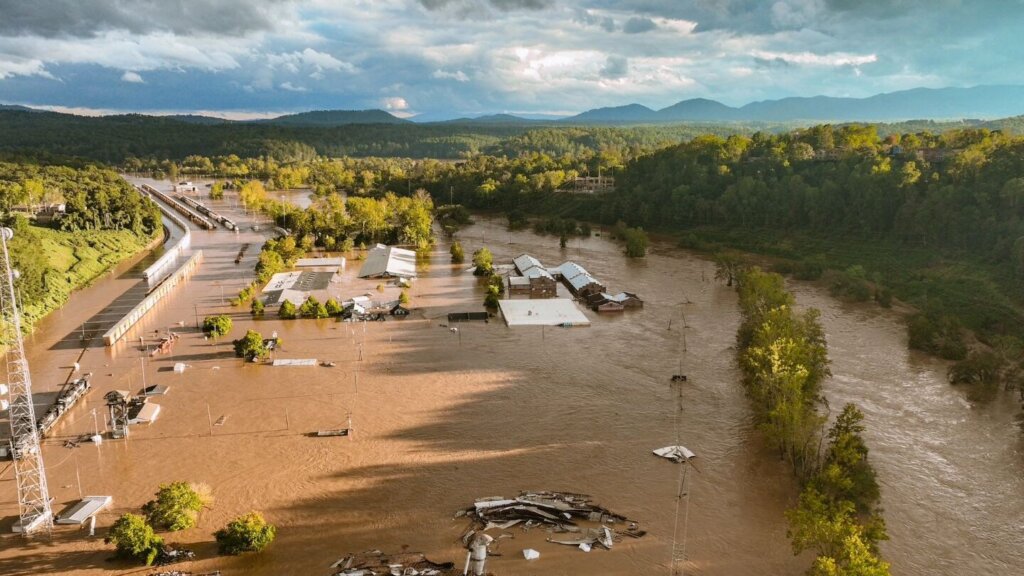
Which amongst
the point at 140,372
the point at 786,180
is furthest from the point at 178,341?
the point at 786,180

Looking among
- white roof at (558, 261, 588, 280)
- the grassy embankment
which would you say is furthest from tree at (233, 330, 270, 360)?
white roof at (558, 261, 588, 280)

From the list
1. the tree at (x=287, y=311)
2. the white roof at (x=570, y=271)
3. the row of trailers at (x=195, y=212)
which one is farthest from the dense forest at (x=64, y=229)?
the white roof at (x=570, y=271)

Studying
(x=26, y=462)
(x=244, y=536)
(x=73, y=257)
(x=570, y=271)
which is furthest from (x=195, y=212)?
(x=244, y=536)

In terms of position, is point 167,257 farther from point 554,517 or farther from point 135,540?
point 554,517

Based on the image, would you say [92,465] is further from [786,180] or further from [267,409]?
[786,180]

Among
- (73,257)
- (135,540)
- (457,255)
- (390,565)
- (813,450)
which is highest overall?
(73,257)

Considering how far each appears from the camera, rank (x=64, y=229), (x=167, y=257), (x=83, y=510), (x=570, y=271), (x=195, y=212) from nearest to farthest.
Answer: (x=83, y=510)
(x=570, y=271)
(x=167, y=257)
(x=64, y=229)
(x=195, y=212)

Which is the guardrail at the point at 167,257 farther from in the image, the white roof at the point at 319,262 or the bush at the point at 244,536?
the bush at the point at 244,536

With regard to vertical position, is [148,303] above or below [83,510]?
above
